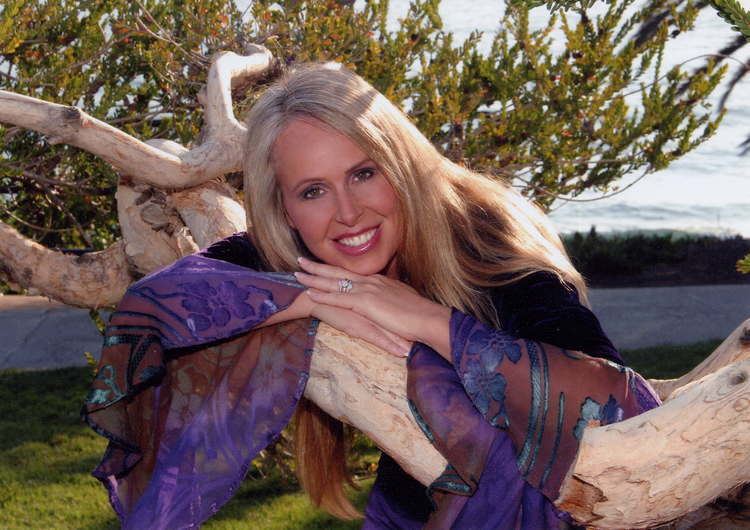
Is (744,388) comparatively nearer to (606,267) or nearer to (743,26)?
(743,26)

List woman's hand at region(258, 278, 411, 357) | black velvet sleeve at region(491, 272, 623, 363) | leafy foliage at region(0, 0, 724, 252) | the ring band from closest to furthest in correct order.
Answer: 1. black velvet sleeve at region(491, 272, 623, 363)
2. woman's hand at region(258, 278, 411, 357)
3. the ring band
4. leafy foliage at region(0, 0, 724, 252)

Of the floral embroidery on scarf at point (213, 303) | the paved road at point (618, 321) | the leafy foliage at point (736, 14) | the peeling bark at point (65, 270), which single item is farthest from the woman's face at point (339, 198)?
the paved road at point (618, 321)

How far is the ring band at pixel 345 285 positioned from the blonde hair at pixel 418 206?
0.24 metres

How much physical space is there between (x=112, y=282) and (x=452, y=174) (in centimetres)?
163

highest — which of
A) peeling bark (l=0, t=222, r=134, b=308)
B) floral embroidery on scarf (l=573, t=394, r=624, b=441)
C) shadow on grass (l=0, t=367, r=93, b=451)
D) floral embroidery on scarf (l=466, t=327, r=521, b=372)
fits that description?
floral embroidery on scarf (l=466, t=327, r=521, b=372)

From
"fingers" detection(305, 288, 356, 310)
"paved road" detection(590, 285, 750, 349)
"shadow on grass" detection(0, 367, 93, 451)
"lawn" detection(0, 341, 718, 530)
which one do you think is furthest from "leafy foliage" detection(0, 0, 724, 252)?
"paved road" detection(590, 285, 750, 349)

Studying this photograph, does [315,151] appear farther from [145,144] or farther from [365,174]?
[145,144]

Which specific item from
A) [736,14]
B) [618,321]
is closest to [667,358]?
[618,321]

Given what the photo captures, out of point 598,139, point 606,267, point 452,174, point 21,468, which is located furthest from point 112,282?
point 606,267

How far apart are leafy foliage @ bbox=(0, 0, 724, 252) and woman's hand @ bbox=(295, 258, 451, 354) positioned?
6.87ft

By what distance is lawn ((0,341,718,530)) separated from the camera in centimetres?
478

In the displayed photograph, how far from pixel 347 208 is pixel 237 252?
0.48 meters

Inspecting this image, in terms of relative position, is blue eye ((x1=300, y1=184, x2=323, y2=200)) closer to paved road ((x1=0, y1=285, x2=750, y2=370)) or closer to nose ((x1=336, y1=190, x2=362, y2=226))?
nose ((x1=336, y1=190, x2=362, y2=226))

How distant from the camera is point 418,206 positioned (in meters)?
2.63
